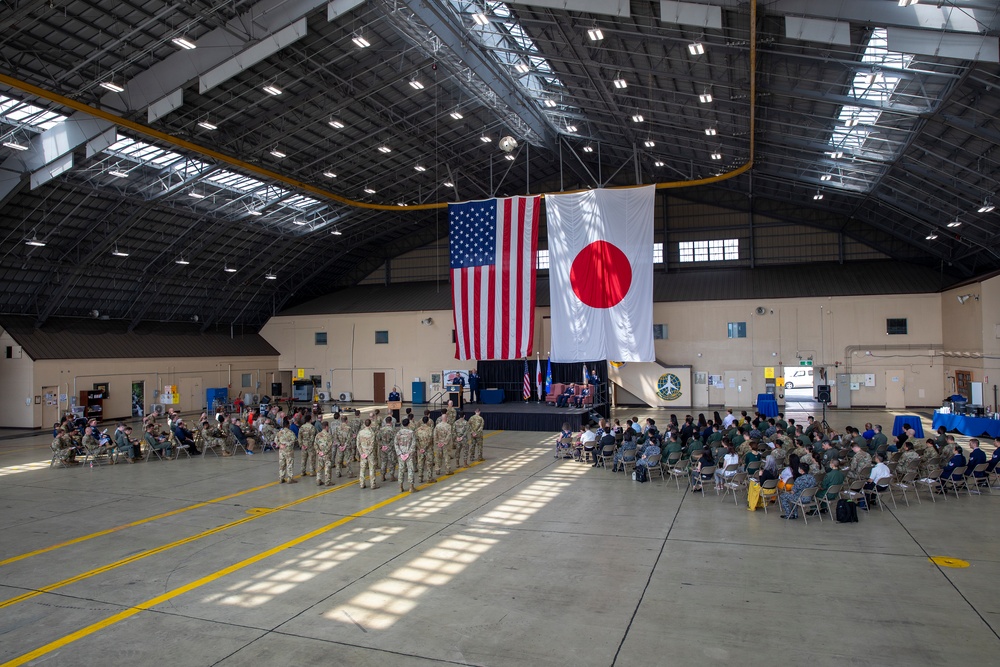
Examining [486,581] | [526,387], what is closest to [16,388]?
[526,387]

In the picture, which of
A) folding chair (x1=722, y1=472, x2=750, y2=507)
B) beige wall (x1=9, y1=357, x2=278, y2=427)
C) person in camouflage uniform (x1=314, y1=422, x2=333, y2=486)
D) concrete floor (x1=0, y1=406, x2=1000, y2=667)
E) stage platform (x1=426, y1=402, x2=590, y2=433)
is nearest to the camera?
concrete floor (x1=0, y1=406, x2=1000, y2=667)

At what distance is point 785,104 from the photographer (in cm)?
1848

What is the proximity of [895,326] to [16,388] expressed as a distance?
38.0m

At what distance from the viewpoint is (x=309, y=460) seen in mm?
14812

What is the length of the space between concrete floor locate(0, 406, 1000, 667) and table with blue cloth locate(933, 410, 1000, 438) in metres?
8.93

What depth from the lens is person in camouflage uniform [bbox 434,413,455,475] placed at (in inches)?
545

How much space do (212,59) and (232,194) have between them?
A: 1079 cm

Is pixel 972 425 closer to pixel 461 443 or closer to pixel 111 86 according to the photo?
pixel 461 443

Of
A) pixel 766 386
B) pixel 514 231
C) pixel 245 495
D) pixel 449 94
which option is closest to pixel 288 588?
pixel 245 495

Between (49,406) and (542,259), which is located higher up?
(542,259)

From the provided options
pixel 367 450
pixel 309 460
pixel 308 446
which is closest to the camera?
pixel 367 450

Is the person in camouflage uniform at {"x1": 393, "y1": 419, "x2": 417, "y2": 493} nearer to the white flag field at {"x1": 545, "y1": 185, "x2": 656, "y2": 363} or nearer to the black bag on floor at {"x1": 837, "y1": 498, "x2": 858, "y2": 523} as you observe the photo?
the black bag on floor at {"x1": 837, "y1": 498, "x2": 858, "y2": 523}

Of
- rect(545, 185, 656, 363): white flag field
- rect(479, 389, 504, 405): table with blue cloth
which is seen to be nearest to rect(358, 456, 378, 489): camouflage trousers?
rect(545, 185, 656, 363): white flag field

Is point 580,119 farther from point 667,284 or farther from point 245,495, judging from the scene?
point 245,495
